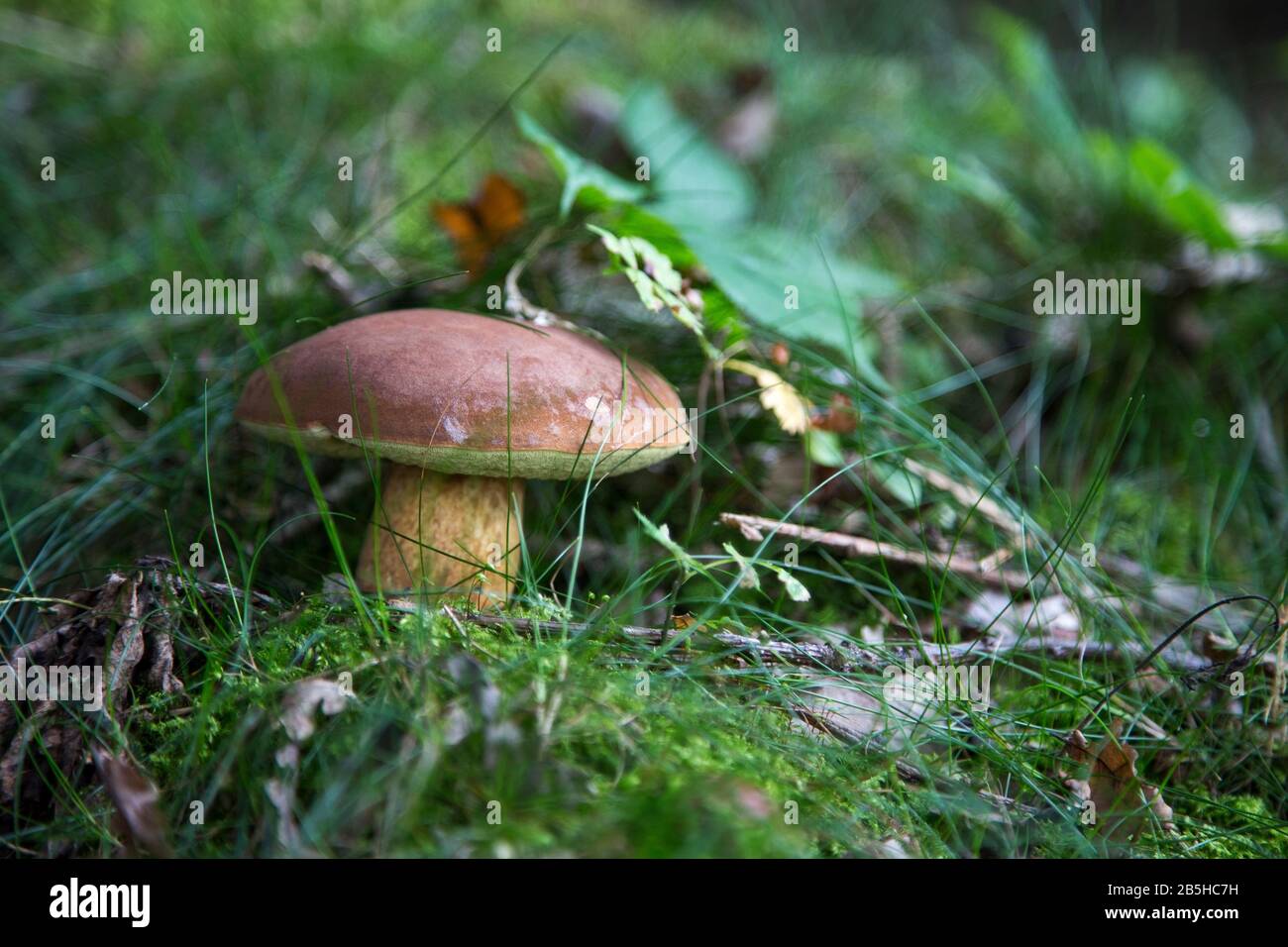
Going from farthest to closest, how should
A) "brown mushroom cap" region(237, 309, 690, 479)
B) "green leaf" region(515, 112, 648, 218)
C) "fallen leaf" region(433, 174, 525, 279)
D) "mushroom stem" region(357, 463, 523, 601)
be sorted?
"fallen leaf" region(433, 174, 525, 279), "green leaf" region(515, 112, 648, 218), "mushroom stem" region(357, 463, 523, 601), "brown mushroom cap" region(237, 309, 690, 479)

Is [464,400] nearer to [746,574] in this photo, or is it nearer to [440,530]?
[440,530]

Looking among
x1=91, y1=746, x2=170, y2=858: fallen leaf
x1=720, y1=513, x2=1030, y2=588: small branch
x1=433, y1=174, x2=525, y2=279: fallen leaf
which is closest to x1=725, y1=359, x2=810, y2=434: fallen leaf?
x1=720, y1=513, x2=1030, y2=588: small branch

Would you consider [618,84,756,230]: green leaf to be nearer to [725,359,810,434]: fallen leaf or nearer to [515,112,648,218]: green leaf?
[515,112,648,218]: green leaf

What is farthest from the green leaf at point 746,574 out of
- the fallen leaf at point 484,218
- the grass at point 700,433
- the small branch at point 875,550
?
the fallen leaf at point 484,218

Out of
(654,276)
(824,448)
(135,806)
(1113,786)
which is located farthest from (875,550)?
(135,806)
